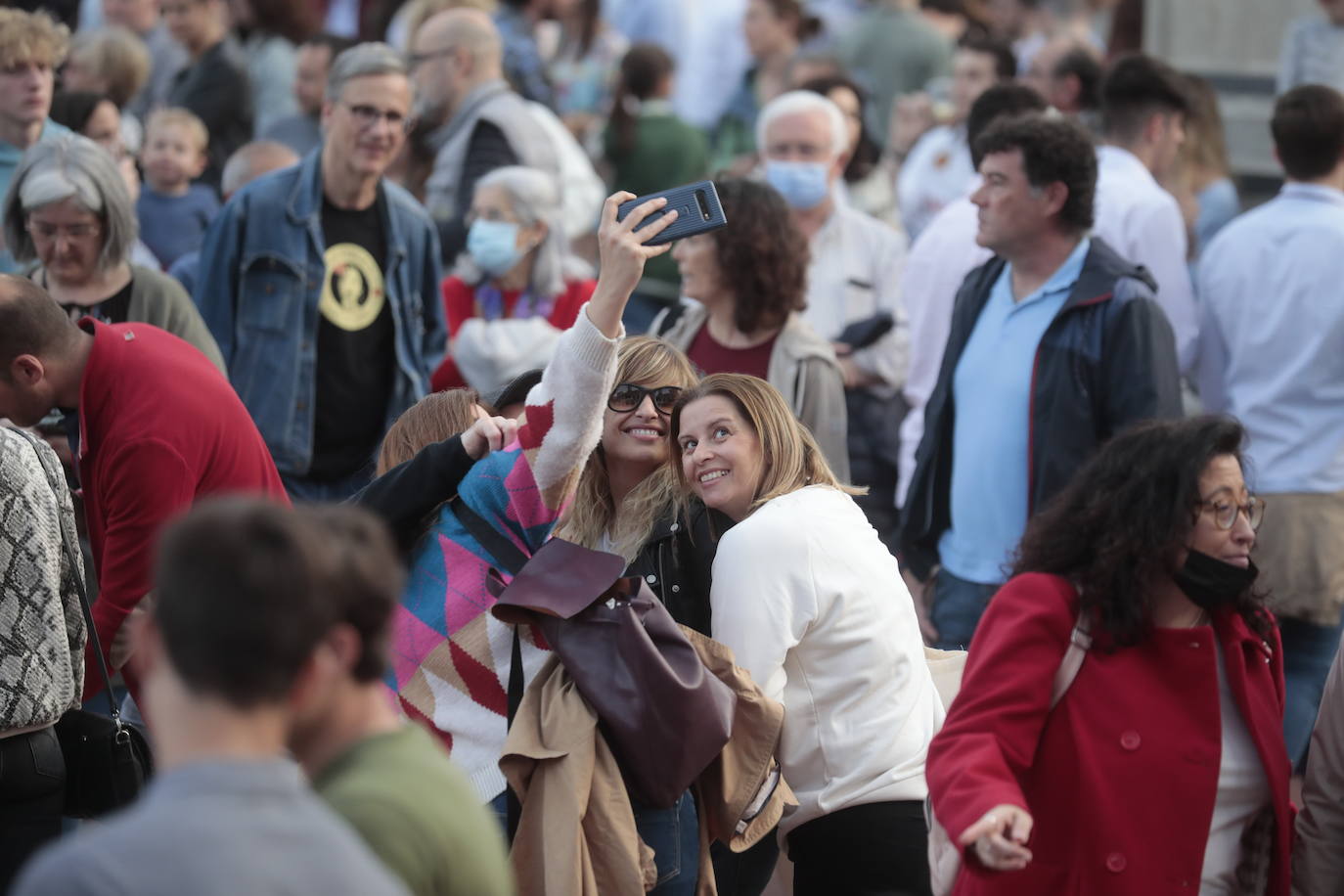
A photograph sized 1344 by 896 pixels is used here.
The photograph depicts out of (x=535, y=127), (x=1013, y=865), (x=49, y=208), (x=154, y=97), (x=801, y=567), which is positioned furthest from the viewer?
(x=154, y=97)

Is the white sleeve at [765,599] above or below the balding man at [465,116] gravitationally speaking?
below

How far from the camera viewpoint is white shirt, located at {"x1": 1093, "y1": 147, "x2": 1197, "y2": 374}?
603 cm

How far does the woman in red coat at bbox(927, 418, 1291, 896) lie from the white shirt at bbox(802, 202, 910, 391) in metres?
3.24

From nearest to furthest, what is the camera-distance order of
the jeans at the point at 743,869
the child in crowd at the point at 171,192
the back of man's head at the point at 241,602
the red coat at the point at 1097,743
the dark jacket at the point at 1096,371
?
the back of man's head at the point at 241,602, the red coat at the point at 1097,743, the jeans at the point at 743,869, the dark jacket at the point at 1096,371, the child in crowd at the point at 171,192

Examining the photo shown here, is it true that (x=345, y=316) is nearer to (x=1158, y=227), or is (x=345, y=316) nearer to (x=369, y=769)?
(x=1158, y=227)

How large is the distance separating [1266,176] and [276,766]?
9924 mm

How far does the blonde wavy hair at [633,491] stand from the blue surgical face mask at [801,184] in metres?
2.78

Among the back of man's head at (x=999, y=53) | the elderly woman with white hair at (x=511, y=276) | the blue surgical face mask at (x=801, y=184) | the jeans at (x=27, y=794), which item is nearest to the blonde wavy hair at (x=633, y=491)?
the jeans at (x=27, y=794)

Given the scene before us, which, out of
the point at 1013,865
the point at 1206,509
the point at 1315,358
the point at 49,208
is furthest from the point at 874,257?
the point at 1013,865

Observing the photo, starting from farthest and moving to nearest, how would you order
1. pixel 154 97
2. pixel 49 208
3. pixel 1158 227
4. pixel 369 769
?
1. pixel 154 97
2. pixel 1158 227
3. pixel 49 208
4. pixel 369 769

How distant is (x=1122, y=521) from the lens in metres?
3.25

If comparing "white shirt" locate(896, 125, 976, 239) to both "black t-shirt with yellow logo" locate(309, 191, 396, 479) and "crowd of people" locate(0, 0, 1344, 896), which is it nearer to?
"crowd of people" locate(0, 0, 1344, 896)

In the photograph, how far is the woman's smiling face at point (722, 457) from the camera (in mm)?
3883

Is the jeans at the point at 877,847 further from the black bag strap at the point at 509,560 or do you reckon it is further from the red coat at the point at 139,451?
the red coat at the point at 139,451
